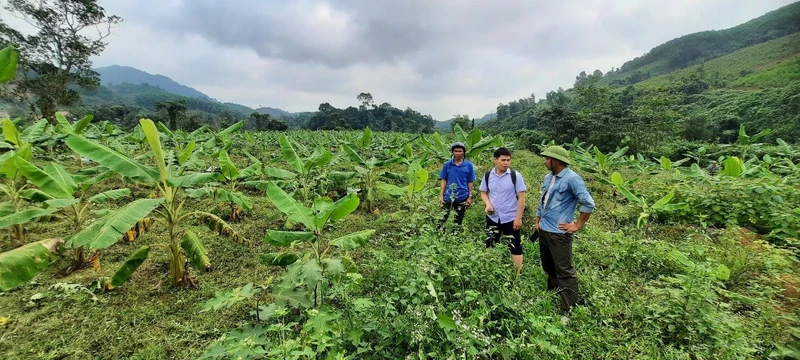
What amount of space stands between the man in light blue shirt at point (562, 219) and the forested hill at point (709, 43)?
104107 mm

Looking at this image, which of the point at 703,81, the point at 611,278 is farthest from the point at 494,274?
the point at 703,81

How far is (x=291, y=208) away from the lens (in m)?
2.90

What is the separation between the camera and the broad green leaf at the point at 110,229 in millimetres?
2414

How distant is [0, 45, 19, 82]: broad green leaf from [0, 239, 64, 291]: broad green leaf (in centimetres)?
151

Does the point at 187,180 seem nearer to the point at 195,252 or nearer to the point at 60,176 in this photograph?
the point at 195,252

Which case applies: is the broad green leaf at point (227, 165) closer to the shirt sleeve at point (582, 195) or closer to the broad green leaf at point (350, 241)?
the broad green leaf at point (350, 241)

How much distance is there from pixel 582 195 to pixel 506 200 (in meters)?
0.98

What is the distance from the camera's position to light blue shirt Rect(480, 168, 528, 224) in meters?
4.04

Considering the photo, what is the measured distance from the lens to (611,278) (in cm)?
379

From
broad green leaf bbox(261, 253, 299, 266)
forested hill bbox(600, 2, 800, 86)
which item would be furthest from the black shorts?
forested hill bbox(600, 2, 800, 86)

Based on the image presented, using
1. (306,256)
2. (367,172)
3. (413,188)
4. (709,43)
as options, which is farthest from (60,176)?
(709,43)

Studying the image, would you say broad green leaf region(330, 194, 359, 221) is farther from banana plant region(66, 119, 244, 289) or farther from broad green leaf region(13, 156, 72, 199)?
broad green leaf region(13, 156, 72, 199)

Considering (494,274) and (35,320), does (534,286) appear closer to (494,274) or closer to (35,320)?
(494,274)

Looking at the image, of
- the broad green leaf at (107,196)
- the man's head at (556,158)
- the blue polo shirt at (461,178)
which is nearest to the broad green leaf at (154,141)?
the broad green leaf at (107,196)
